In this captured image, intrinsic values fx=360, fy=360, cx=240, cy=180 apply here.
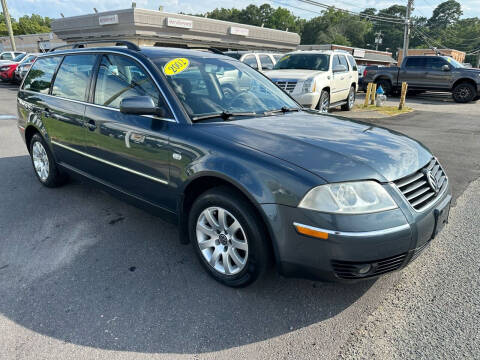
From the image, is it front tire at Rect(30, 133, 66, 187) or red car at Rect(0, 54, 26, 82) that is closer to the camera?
front tire at Rect(30, 133, 66, 187)

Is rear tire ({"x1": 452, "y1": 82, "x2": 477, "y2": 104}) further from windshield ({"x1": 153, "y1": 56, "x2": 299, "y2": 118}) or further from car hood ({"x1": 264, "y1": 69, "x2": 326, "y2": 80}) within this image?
windshield ({"x1": 153, "y1": 56, "x2": 299, "y2": 118})

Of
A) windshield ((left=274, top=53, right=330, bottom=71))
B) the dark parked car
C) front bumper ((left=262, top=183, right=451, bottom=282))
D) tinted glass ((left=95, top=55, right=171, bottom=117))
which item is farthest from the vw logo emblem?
the dark parked car

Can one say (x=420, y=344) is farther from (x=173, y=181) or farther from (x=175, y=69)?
(x=175, y=69)

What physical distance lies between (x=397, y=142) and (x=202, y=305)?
1956 mm

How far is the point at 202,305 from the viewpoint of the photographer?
2.55 meters

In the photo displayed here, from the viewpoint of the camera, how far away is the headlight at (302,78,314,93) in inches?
360

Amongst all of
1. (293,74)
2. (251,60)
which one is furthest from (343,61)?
(251,60)

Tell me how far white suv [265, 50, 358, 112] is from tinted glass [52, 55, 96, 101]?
533 cm

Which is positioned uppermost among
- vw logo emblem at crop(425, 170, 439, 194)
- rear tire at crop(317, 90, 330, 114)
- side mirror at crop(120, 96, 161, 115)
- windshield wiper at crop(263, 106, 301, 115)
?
side mirror at crop(120, 96, 161, 115)

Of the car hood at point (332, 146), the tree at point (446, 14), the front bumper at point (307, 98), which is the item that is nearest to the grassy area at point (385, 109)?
the front bumper at point (307, 98)

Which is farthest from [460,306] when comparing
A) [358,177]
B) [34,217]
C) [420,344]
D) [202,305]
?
[34,217]

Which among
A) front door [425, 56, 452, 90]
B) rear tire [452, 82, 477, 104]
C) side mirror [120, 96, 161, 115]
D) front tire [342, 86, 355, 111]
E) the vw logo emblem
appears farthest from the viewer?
front door [425, 56, 452, 90]

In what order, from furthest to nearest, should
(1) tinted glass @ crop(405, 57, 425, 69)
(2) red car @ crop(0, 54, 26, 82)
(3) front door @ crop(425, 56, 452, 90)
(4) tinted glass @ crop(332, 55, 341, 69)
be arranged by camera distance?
(2) red car @ crop(0, 54, 26, 82), (1) tinted glass @ crop(405, 57, 425, 69), (3) front door @ crop(425, 56, 452, 90), (4) tinted glass @ crop(332, 55, 341, 69)

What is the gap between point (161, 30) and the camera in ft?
90.5
